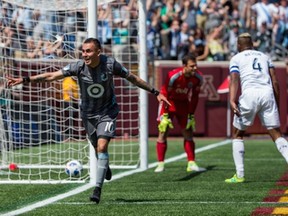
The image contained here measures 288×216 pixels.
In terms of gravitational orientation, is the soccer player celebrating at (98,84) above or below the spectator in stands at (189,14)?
below

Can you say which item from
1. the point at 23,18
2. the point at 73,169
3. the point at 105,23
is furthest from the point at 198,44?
the point at 73,169

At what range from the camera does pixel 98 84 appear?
36.6 feet

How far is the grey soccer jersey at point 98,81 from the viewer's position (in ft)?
36.4

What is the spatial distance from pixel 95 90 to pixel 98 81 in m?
0.12

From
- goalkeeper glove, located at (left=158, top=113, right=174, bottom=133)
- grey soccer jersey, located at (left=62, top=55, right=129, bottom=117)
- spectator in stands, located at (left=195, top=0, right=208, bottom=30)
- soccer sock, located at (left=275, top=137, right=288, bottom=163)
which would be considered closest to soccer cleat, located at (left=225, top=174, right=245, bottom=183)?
soccer sock, located at (left=275, top=137, right=288, bottom=163)

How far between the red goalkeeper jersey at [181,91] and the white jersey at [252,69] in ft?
7.96

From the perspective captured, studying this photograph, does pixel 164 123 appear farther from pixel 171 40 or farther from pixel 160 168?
pixel 171 40

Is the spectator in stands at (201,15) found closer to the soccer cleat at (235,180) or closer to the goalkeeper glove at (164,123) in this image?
the goalkeeper glove at (164,123)

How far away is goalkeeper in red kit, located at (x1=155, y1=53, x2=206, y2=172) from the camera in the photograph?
15.3 metres

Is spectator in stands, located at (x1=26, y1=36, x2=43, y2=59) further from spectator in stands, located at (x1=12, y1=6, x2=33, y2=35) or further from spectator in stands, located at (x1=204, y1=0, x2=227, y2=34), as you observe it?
spectator in stands, located at (x1=204, y1=0, x2=227, y2=34)

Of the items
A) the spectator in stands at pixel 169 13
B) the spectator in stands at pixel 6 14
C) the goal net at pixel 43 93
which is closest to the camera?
the goal net at pixel 43 93

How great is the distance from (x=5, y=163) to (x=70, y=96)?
159cm

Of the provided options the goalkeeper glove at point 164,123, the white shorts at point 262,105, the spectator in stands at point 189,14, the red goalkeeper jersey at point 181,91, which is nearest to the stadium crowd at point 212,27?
the spectator in stands at point 189,14

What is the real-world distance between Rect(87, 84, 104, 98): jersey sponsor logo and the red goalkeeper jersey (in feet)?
13.7
